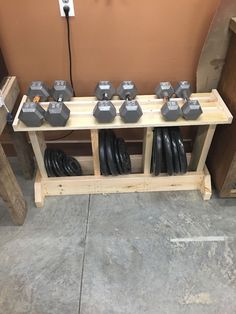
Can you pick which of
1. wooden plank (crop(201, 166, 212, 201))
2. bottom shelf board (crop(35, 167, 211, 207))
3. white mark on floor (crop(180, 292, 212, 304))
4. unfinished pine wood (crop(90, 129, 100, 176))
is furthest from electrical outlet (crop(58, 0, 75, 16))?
white mark on floor (crop(180, 292, 212, 304))

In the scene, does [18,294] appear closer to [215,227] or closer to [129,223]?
[129,223]

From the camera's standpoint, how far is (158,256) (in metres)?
1.29

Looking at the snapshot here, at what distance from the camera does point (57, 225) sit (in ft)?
4.68

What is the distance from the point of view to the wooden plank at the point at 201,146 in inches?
51.4

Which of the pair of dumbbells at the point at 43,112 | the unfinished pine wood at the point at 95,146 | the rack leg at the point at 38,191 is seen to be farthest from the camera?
the rack leg at the point at 38,191

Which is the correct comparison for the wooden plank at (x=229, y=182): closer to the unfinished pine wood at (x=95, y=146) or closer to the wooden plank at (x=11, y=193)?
the unfinished pine wood at (x=95, y=146)

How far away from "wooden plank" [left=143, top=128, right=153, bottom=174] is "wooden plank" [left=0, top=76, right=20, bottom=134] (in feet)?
2.19

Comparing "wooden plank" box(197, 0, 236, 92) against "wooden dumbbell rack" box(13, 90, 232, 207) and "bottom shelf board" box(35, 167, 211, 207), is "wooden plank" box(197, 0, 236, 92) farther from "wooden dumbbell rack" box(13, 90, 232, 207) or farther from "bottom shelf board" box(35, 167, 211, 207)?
"bottom shelf board" box(35, 167, 211, 207)

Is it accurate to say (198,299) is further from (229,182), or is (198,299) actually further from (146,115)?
(146,115)

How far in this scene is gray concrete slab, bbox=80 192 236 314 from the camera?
1.15 meters

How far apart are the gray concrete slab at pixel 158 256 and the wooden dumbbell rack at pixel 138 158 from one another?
7 centimetres

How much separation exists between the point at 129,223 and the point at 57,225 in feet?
1.26

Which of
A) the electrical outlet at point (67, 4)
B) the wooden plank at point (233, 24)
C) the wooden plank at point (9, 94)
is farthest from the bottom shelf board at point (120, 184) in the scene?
the electrical outlet at point (67, 4)

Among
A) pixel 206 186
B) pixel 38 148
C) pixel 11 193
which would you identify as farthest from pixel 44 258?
pixel 206 186
